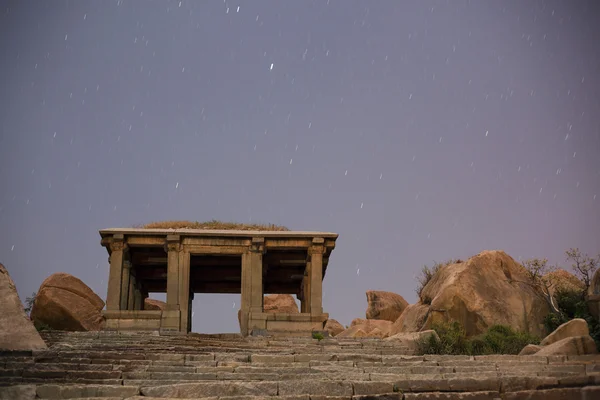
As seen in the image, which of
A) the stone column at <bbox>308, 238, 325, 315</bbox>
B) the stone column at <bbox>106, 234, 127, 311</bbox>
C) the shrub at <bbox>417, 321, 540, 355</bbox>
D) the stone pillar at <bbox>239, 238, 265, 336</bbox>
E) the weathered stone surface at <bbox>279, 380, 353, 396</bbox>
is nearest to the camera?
the weathered stone surface at <bbox>279, 380, 353, 396</bbox>

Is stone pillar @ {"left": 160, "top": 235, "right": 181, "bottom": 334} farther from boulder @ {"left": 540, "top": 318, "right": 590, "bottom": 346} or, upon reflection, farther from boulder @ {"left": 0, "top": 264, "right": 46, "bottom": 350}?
boulder @ {"left": 540, "top": 318, "right": 590, "bottom": 346}

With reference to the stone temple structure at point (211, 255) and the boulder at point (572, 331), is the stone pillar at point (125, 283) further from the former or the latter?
the boulder at point (572, 331)

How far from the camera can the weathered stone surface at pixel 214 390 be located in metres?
9.55

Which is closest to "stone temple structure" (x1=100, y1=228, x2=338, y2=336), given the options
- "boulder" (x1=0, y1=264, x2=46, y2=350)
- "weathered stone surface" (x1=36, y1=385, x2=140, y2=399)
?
"boulder" (x1=0, y1=264, x2=46, y2=350)

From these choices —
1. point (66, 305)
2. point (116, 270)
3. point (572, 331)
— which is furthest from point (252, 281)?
point (572, 331)

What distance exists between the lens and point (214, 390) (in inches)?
377

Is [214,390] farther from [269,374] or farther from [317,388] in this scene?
[269,374]

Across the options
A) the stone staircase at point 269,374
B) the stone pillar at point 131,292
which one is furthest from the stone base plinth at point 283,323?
the stone pillar at point 131,292

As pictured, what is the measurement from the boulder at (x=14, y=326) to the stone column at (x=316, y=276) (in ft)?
35.2

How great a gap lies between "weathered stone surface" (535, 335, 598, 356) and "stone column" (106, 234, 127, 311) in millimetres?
14279

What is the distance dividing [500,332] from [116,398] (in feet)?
58.9

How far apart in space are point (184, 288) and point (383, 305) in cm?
2021

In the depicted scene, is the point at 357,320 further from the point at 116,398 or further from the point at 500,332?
the point at 116,398

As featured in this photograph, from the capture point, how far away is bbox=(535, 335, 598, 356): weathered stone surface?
14.7 m
